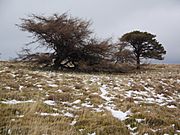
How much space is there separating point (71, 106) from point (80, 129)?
229cm

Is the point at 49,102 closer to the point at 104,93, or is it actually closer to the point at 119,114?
the point at 119,114

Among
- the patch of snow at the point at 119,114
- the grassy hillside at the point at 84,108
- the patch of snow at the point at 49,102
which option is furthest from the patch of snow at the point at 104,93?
the patch of snow at the point at 49,102

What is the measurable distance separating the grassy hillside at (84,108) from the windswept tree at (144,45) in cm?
1632

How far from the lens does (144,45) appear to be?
3120 centimetres

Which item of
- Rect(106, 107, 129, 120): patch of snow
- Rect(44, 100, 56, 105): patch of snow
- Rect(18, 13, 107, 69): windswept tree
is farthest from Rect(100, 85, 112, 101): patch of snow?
Rect(18, 13, 107, 69): windswept tree

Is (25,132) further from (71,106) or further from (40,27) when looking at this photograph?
(40,27)

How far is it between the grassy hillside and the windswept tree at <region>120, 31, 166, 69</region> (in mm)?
16317

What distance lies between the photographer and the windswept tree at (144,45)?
30630 millimetres

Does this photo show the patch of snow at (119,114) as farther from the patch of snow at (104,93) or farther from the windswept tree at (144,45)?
the windswept tree at (144,45)

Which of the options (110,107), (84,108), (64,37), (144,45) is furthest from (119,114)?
(144,45)

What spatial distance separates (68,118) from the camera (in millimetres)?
8211

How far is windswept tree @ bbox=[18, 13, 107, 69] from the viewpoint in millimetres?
22844

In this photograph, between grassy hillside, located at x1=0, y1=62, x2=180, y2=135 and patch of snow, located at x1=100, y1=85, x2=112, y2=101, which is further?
patch of snow, located at x1=100, y1=85, x2=112, y2=101

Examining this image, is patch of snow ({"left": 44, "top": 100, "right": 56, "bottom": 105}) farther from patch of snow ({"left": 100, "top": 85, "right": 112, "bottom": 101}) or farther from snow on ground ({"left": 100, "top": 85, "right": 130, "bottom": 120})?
patch of snow ({"left": 100, "top": 85, "right": 112, "bottom": 101})
